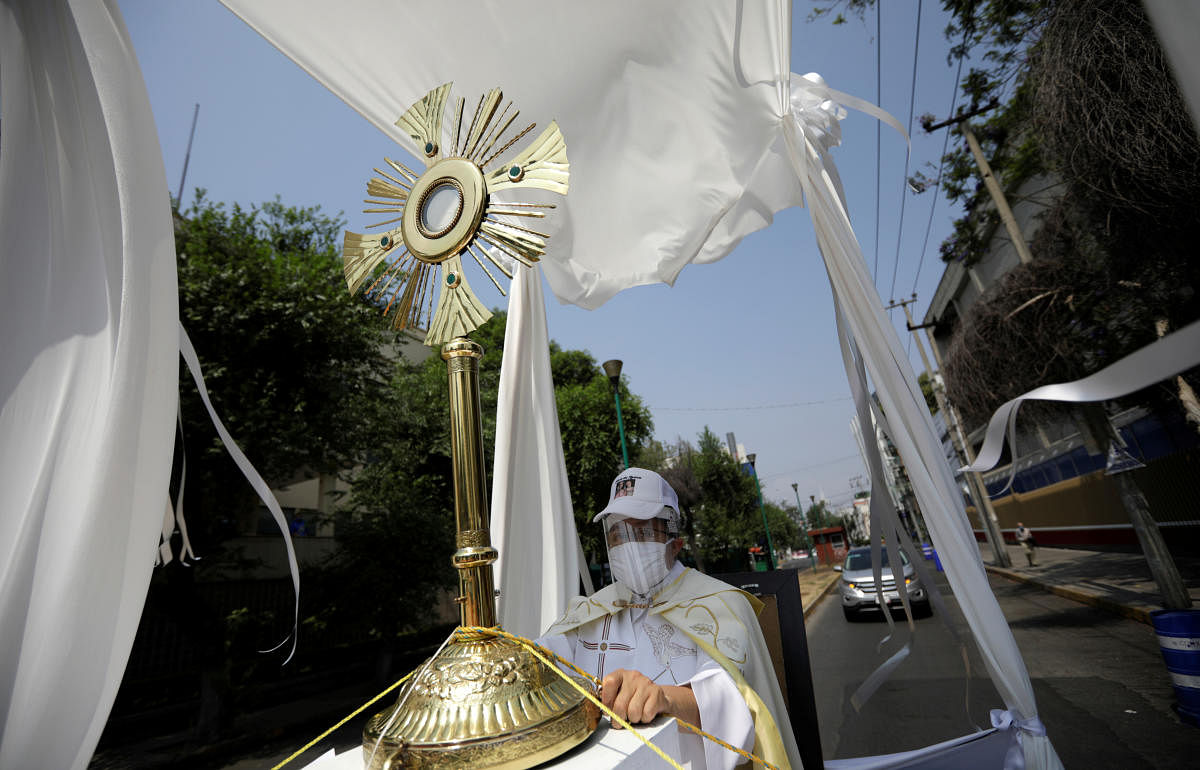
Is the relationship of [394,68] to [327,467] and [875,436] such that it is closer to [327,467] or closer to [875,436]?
[875,436]

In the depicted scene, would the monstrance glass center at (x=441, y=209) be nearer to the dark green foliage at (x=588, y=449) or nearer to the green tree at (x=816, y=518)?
the dark green foliage at (x=588, y=449)

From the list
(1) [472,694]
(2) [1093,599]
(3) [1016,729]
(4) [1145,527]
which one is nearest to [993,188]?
(4) [1145,527]

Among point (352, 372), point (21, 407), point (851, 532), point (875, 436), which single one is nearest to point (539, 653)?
point (21, 407)

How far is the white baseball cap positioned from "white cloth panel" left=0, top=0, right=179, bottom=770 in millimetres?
1324

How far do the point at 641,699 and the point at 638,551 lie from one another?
2.74 ft

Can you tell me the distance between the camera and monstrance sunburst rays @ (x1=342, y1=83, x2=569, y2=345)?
4.63ft

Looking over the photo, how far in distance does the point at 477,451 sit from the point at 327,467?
383 inches

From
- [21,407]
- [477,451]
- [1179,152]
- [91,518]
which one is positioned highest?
[1179,152]

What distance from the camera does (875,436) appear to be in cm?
269

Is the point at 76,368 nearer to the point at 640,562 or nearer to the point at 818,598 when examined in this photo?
the point at 640,562

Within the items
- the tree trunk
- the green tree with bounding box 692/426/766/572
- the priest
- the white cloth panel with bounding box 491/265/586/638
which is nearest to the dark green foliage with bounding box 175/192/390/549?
the white cloth panel with bounding box 491/265/586/638

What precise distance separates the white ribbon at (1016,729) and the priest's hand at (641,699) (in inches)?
66.1

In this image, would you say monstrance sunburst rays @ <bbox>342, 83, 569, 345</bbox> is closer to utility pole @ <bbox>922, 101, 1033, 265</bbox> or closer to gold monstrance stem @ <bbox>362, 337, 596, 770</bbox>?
gold monstrance stem @ <bbox>362, 337, 596, 770</bbox>

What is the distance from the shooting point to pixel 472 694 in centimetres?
112
